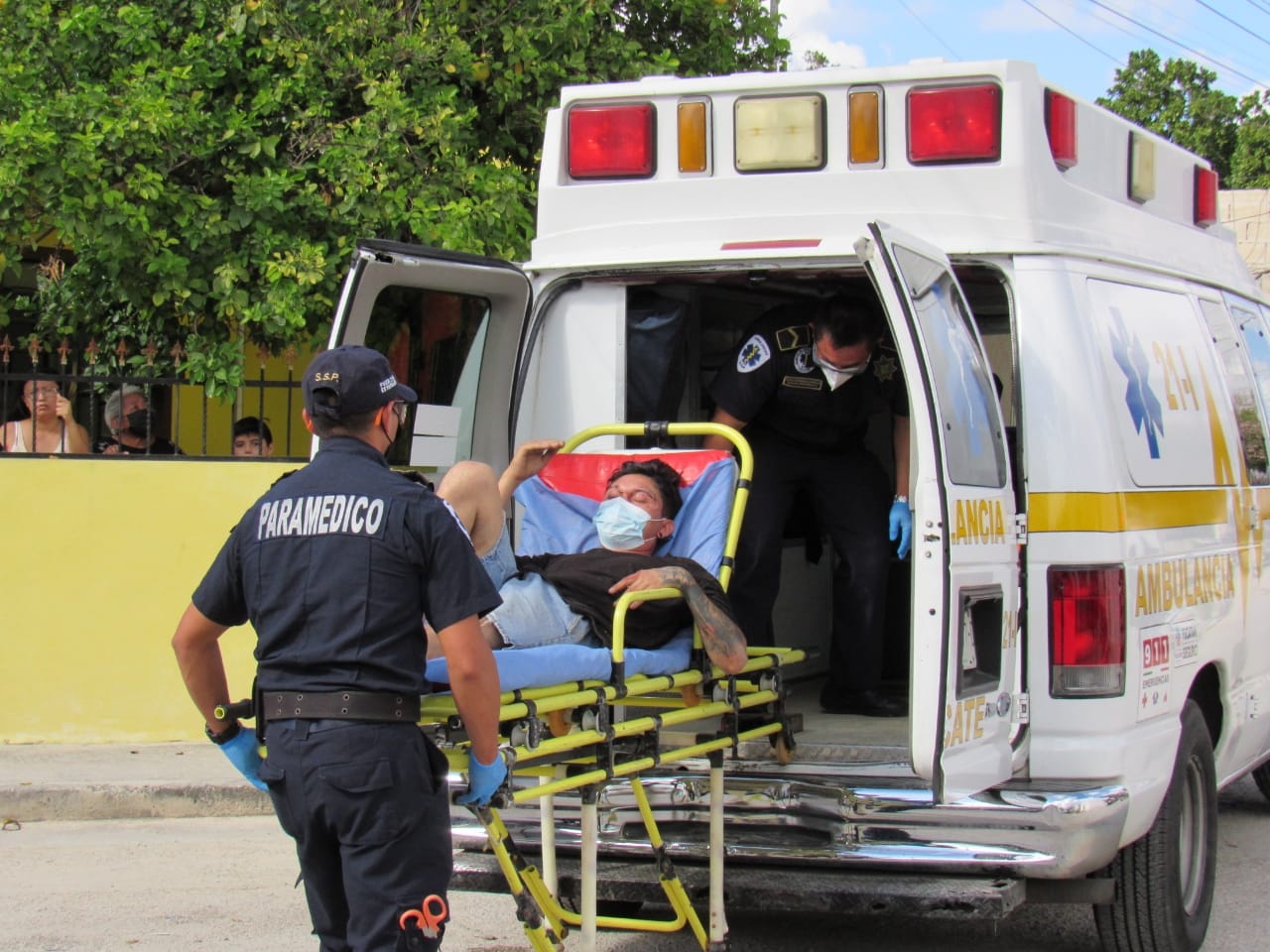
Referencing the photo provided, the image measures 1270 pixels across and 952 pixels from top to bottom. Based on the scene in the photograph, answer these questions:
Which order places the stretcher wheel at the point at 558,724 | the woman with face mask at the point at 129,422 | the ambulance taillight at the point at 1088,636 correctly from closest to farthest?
the stretcher wheel at the point at 558,724 < the ambulance taillight at the point at 1088,636 < the woman with face mask at the point at 129,422

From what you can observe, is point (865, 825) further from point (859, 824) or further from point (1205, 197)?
point (1205, 197)

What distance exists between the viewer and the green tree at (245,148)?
845 cm

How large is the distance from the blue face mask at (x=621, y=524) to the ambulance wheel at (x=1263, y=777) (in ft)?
13.0

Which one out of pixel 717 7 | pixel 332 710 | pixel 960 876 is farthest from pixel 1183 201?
pixel 717 7

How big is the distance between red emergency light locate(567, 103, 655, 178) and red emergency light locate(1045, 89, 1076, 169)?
122 centimetres

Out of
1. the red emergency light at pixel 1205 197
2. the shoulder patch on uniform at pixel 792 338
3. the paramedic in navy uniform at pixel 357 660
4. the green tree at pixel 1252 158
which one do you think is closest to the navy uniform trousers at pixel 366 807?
the paramedic in navy uniform at pixel 357 660

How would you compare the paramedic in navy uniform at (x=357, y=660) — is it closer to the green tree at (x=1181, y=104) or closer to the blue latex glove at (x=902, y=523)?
the blue latex glove at (x=902, y=523)

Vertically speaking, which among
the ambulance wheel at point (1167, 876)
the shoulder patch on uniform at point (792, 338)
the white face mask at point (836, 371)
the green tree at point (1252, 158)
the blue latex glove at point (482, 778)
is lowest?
the ambulance wheel at point (1167, 876)

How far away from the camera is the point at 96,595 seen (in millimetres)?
8539

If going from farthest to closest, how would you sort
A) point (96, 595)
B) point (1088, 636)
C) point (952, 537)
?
point (96, 595)
point (1088, 636)
point (952, 537)

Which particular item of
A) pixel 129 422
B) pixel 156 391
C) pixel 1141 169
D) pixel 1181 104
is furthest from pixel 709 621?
pixel 1181 104

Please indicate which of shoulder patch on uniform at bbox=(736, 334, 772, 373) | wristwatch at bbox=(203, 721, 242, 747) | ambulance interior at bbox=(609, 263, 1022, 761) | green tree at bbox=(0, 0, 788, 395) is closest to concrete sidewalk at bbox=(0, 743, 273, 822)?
green tree at bbox=(0, 0, 788, 395)

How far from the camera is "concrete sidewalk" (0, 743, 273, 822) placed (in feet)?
24.7

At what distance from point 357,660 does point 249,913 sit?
9.30 feet
